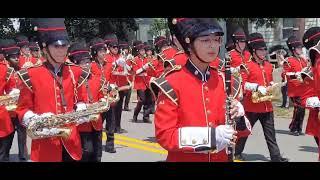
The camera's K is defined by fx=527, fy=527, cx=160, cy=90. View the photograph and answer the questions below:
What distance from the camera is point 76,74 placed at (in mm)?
5719

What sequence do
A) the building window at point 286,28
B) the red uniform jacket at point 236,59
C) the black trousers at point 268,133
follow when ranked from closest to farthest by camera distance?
the black trousers at point 268,133
the red uniform jacket at point 236,59
the building window at point 286,28

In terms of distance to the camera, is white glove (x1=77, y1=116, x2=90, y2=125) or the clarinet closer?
the clarinet

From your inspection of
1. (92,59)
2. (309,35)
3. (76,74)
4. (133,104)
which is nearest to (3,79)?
(92,59)

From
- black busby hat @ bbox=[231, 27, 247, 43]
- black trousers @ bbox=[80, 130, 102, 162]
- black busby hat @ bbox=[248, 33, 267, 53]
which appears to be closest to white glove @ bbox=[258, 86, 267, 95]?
black busby hat @ bbox=[248, 33, 267, 53]

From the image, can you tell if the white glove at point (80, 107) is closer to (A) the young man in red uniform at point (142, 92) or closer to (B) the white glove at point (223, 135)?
(B) the white glove at point (223, 135)

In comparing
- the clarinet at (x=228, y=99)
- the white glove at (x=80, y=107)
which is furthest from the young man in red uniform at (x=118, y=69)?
the clarinet at (x=228, y=99)

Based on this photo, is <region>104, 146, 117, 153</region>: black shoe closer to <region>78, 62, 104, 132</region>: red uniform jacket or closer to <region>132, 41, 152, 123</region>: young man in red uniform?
<region>78, 62, 104, 132</region>: red uniform jacket

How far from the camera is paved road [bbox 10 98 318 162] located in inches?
345

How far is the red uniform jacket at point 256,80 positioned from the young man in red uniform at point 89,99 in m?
2.34

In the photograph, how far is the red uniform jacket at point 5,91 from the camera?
23.7ft

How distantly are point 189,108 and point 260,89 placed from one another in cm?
459

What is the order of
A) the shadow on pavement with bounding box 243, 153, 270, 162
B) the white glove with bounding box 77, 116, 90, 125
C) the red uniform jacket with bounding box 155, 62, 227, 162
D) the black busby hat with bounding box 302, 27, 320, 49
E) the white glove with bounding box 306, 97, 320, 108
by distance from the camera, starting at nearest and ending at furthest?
the red uniform jacket with bounding box 155, 62, 227, 162, the white glove with bounding box 77, 116, 90, 125, the black busby hat with bounding box 302, 27, 320, 49, the white glove with bounding box 306, 97, 320, 108, the shadow on pavement with bounding box 243, 153, 270, 162

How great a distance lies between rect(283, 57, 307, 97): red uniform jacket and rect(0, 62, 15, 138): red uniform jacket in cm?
516
